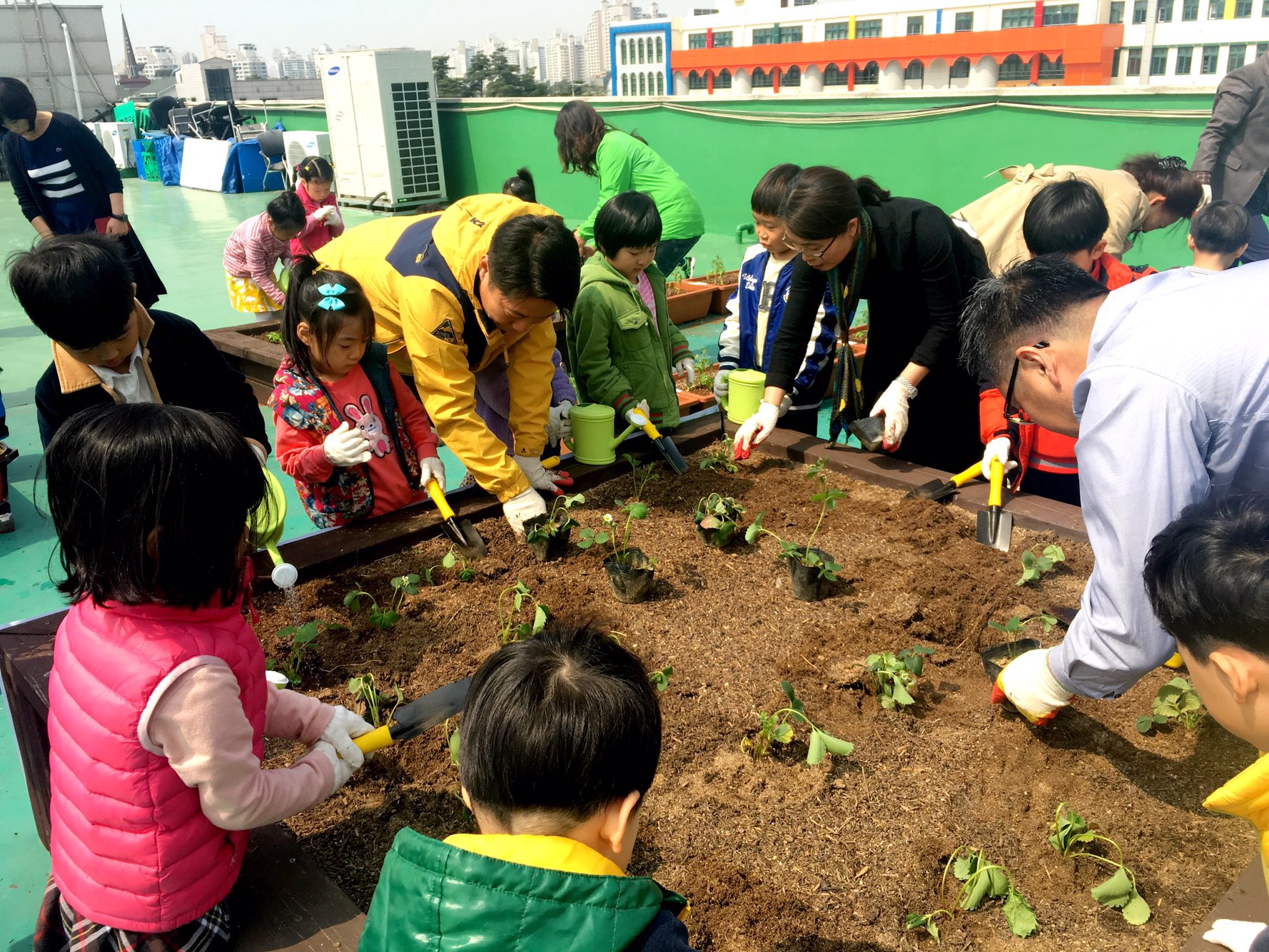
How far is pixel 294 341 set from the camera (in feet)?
7.73

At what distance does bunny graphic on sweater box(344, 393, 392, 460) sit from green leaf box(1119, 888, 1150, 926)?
1961mm

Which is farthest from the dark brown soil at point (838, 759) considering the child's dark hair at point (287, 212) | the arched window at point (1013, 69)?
the arched window at point (1013, 69)

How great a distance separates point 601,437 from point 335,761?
164 cm

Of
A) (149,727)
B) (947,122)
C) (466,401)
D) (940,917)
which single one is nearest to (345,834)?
→ (149,727)

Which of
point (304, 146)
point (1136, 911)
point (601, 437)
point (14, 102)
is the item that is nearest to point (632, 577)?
point (601, 437)

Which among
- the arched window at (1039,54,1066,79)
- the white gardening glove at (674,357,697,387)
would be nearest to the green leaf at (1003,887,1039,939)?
the white gardening glove at (674,357,697,387)

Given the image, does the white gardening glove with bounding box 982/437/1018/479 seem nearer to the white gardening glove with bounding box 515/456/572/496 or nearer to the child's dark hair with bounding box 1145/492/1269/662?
the white gardening glove with bounding box 515/456/572/496

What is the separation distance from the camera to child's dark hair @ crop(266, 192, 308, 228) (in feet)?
16.8

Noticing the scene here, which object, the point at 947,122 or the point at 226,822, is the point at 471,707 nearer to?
the point at 226,822

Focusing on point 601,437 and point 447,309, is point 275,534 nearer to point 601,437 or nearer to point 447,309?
point 447,309

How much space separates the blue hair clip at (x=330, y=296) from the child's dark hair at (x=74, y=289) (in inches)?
17.6

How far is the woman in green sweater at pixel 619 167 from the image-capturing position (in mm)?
4602

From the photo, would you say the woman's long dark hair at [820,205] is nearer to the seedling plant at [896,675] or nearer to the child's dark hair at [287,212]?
the seedling plant at [896,675]

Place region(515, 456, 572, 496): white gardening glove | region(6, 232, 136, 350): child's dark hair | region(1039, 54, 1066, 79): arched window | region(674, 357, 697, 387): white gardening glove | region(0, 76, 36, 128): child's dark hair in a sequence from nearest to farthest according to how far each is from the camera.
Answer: region(6, 232, 136, 350): child's dark hair → region(515, 456, 572, 496): white gardening glove → region(674, 357, 697, 387): white gardening glove → region(0, 76, 36, 128): child's dark hair → region(1039, 54, 1066, 79): arched window
